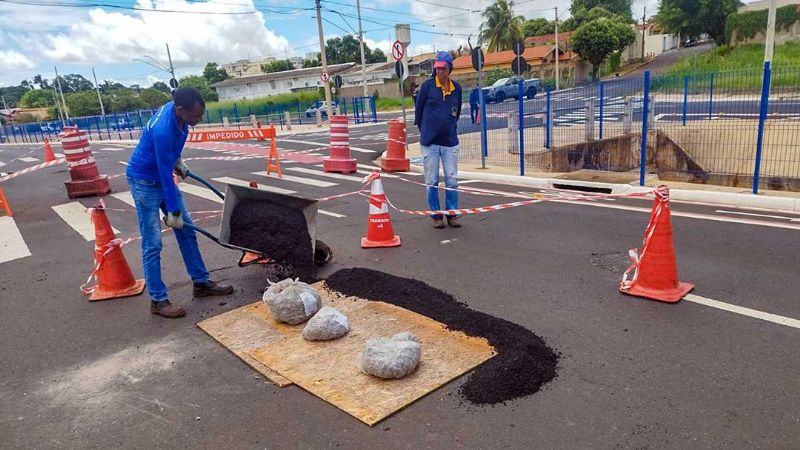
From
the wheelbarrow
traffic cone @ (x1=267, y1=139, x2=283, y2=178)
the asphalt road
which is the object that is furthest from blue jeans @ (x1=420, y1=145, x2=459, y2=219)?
traffic cone @ (x1=267, y1=139, x2=283, y2=178)

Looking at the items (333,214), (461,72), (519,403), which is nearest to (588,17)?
(461,72)

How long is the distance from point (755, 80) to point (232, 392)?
11.5m

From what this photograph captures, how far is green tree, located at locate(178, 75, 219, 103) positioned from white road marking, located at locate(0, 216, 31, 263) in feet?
259

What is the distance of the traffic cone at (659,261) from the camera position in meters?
4.63

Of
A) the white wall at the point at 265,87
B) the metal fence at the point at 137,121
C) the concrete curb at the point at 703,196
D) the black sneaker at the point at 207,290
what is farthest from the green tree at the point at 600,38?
the black sneaker at the point at 207,290

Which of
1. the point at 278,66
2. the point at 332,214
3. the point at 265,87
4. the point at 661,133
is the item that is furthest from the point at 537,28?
the point at 332,214

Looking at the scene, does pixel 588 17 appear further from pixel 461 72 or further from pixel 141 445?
pixel 141 445

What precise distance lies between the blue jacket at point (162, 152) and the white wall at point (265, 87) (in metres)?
76.7

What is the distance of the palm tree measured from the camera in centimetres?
6819

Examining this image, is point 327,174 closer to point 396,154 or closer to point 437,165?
point 396,154

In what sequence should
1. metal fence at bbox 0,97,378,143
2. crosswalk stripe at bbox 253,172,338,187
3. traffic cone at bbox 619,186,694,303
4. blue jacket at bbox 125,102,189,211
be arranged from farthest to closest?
metal fence at bbox 0,97,378,143 < crosswalk stripe at bbox 253,172,338,187 < traffic cone at bbox 619,186,694,303 < blue jacket at bbox 125,102,189,211

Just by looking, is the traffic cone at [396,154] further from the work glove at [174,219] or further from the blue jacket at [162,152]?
the work glove at [174,219]

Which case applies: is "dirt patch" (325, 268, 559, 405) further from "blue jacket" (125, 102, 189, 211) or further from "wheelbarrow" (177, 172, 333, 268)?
"blue jacket" (125, 102, 189, 211)

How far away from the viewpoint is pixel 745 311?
4.29 meters
